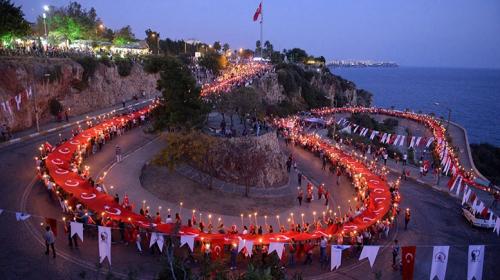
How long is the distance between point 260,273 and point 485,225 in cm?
2202

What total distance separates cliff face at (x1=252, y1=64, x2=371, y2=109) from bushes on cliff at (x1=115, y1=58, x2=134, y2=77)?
20.5 metres

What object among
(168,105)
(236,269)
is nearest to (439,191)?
(236,269)

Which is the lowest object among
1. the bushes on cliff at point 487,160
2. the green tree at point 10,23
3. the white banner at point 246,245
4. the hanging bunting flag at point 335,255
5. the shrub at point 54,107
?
the bushes on cliff at point 487,160

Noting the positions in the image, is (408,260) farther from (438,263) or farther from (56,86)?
(56,86)

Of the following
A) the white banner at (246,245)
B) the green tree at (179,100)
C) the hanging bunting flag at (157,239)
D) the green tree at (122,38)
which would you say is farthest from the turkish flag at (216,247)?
the green tree at (122,38)

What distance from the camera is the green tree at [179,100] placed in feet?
113

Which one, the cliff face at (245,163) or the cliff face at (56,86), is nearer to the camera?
the cliff face at (245,163)

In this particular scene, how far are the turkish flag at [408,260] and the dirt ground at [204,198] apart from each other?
1099 centimetres

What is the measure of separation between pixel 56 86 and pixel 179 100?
1832cm

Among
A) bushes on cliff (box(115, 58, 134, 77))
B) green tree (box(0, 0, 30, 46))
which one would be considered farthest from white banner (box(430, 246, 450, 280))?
bushes on cliff (box(115, 58, 134, 77))

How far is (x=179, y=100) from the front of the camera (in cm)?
3497

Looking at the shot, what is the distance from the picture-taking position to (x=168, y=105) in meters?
35.3

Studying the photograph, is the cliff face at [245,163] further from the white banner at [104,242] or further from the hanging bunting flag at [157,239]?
the white banner at [104,242]

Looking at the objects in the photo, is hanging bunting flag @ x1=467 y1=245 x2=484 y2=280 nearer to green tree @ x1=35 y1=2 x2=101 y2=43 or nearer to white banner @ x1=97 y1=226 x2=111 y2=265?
white banner @ x1=97 y1=226 x2=111 y2=265
